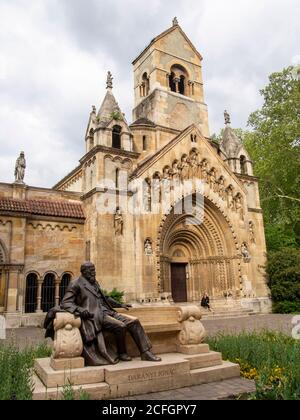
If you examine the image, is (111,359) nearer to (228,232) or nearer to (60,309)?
(60,309)

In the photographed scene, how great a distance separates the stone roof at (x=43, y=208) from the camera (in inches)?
757

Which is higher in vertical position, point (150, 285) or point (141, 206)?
point (141, 206)

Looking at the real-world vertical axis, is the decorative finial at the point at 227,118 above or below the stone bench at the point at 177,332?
above

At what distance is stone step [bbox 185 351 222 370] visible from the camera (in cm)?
739

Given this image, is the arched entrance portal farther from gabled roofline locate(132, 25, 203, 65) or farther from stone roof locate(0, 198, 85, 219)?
gabled roofline locate(132, 25, 203, 65)

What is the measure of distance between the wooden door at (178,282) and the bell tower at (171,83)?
11.0m

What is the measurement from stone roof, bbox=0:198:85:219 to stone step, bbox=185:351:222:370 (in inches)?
576

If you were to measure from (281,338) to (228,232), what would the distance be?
14.8m

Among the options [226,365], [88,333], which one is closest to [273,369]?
[226,365]

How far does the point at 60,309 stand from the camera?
22.8 feet

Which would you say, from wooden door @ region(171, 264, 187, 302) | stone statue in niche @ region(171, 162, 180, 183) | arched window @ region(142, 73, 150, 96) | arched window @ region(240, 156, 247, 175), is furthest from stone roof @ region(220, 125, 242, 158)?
wooden door @ region(171, 264, 187, 302)

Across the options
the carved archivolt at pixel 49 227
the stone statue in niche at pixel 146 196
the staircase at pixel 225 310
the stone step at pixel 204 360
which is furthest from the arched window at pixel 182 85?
the stone step at pixel 204 360

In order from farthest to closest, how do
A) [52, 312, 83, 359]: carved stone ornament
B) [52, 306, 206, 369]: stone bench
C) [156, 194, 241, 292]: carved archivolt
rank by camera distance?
[156, 194, 241, 292]: carved archivolt < [52, 306, 206, 369]: stone bench < [52, 312, 83, 359]: carved stone ornament

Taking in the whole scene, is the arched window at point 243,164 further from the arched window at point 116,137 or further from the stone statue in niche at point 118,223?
the stone statue in niche at point 118,223
